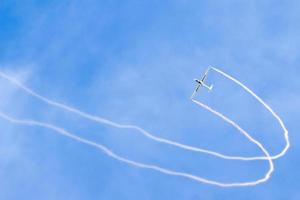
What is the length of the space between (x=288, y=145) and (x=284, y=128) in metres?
2.89

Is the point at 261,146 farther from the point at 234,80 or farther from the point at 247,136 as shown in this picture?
the point at 234,80

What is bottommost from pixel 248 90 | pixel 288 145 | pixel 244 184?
pixel 244 184

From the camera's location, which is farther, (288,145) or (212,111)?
(212,111)

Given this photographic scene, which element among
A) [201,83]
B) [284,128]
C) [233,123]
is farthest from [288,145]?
[201,83]

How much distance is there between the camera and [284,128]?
103 m

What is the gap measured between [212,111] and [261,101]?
797 centimetres

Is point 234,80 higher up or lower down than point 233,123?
higher up

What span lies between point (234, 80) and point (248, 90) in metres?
2.89

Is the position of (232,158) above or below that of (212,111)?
below

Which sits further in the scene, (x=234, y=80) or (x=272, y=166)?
(x=234, y=80)

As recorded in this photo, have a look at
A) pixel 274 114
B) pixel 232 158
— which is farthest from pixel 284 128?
pixel 232 158

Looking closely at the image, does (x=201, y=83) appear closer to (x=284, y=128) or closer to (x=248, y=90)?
(x=248, y=90)

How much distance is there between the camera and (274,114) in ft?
342

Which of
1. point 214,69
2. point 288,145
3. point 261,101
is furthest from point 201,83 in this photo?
point 288,145
